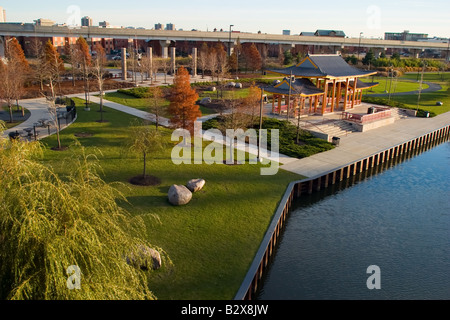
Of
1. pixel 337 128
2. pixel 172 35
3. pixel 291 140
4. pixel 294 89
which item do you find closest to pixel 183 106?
pixel 291 140

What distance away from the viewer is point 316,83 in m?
44.9

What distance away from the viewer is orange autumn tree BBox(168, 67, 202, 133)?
105ft

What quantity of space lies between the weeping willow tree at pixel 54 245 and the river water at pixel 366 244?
8.31m

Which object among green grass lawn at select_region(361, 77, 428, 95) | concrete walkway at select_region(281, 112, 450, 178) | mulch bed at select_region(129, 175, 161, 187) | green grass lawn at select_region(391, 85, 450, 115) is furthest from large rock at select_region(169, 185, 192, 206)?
green grass lawn at select_region(361, 77, 428, 95)

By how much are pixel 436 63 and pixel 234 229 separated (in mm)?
107611

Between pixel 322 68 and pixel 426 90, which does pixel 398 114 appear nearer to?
pixel 322 68

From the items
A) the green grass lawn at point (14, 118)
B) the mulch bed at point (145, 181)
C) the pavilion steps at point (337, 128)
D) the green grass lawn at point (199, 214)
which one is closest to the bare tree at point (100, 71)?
the green grass lawn at point (199, 214)

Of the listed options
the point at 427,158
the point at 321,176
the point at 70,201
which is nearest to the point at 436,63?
the point at 427,158

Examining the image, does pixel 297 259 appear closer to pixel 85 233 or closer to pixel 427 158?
pixel 85 233

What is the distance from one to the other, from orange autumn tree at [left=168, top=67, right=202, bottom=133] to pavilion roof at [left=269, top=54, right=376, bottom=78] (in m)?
14.6

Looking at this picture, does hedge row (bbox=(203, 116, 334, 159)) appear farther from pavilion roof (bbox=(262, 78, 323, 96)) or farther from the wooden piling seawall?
pavilion roof (bbox=(262, 78, 323, 96))

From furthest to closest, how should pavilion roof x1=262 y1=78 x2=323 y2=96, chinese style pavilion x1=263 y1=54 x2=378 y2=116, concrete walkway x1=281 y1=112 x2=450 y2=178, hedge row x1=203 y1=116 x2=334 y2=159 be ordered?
chinese style pavilion x1=263 y1=54 x2=378 y2=116
pavilion roof x1=262 y1=78 x2=323 y2=96
hedge row x1=203 y1=116 x2=334 y2=159
concrete walkway x1=281 y1=112 x2=450 y2=178

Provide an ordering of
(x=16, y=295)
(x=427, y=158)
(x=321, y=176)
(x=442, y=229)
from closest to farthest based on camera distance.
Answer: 1. (x=16, y=295)
2. (x=442, y=229)
3. (x=321, y=176)
4. (x=427, y=158)

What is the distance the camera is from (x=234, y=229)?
20234 mm
